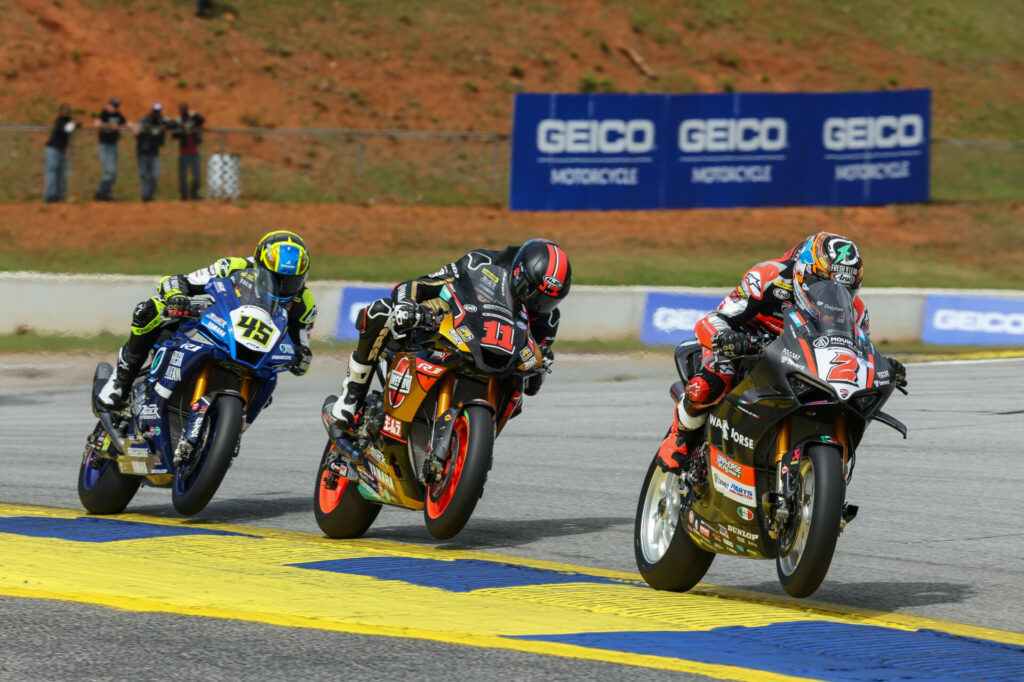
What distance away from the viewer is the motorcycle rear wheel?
8.58m

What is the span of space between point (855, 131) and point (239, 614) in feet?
90.6

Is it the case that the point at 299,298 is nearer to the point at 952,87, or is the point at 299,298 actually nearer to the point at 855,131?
the point at 855,131

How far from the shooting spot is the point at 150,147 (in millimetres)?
30062

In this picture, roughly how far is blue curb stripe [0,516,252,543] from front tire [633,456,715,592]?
8.05 ft

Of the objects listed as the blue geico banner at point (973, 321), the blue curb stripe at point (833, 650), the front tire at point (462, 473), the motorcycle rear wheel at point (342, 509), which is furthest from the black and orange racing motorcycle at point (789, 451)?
the blue geico banner at point (973, 321)

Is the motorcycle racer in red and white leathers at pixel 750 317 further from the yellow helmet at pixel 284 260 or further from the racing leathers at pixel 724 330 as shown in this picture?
the yellow helmet at pixel 284 260

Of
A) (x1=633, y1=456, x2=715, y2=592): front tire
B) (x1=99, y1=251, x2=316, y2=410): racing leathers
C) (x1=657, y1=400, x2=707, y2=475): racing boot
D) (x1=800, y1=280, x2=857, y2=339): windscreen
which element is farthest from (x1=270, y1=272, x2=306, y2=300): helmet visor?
(x1=800, y1=280, x2=857, y2=339): windscreen

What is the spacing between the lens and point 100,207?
30.5 metres

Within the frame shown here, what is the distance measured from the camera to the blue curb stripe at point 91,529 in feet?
27.1

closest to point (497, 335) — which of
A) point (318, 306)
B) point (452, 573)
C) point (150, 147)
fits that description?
point (452, 573)

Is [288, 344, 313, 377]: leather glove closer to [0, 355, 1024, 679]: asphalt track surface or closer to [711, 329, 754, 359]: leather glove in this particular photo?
[0, 355, 1024, 679]: asphalt track surface

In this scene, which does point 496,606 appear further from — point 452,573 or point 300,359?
point 300,359

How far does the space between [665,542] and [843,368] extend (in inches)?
59.2

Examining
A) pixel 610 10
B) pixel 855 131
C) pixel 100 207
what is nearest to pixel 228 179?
pixel 100 207
